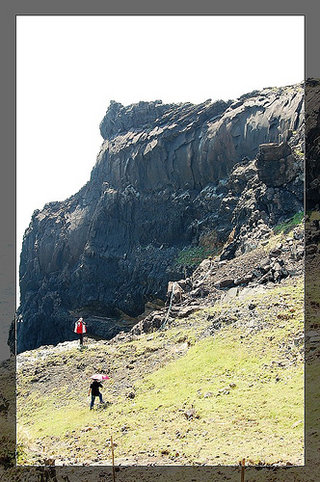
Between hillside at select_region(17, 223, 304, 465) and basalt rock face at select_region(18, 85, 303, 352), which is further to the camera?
basalt rock face at select_region(18, 85, 303, 352)

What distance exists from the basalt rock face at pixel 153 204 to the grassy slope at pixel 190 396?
58.6ft

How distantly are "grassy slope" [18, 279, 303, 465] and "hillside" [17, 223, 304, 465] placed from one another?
4 centimetres

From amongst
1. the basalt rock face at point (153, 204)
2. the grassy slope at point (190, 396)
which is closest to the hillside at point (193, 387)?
the grassy slope at point (190, 396)

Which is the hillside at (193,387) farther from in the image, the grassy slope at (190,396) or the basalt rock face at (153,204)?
the basalt rock face at (153,204)

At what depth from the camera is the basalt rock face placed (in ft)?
142

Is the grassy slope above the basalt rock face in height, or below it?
below

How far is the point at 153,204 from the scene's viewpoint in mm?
59219

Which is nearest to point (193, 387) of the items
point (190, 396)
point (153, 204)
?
point (190, 396)

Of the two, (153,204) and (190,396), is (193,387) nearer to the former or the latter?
(190,396)

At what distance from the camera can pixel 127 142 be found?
211 ft

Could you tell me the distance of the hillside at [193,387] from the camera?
1187 cm

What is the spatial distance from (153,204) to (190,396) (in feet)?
149

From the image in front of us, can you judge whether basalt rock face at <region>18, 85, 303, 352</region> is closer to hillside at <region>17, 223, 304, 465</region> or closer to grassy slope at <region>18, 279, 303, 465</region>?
hillside at <region>17, 223, 304, 465</region>

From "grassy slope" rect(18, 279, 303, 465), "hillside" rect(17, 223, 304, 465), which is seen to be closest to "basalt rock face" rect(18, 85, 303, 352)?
"hillside" rect(17, 223, 304, 465)
